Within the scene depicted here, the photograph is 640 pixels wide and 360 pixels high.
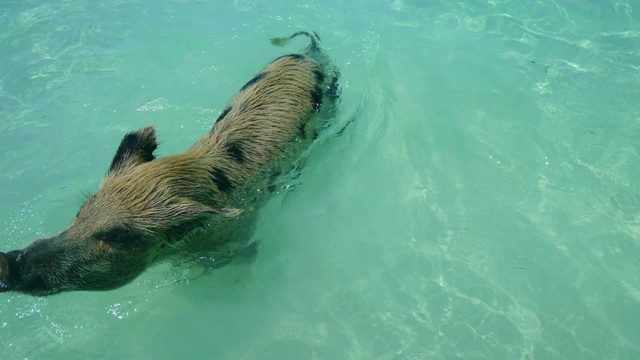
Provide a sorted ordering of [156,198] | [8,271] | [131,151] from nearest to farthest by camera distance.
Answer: [8,271] < [156,198] < [131,151]

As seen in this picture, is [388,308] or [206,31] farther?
[206,31]

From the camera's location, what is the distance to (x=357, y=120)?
723 centimetres

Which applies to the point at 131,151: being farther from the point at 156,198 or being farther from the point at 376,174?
the point at 376,174

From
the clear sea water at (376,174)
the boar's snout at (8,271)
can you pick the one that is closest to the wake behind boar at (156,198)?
the boar's snout at (8,271)

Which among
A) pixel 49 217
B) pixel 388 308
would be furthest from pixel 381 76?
pixel 49 217

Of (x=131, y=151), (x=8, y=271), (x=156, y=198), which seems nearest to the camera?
Result: (x=8, y=271)

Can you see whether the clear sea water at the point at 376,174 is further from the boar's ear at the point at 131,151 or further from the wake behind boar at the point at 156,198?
the boar's ear at the point at 131,151

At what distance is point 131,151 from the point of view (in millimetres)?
4734

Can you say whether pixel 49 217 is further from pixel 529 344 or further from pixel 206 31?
pixel 529 344

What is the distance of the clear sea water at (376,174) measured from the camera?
5.32 metres

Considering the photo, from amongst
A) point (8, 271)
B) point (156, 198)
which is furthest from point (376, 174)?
point (8, 271)

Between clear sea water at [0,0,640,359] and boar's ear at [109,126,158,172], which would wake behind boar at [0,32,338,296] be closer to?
boar's ear at [109,126,158,172]

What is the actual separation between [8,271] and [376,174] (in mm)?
4176

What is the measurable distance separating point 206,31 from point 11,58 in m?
3.05
